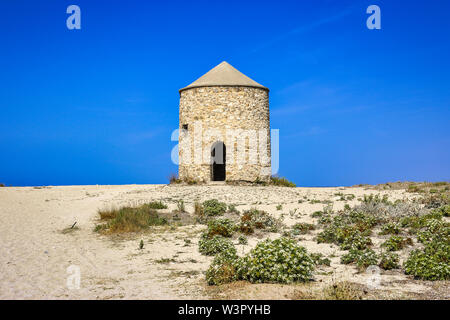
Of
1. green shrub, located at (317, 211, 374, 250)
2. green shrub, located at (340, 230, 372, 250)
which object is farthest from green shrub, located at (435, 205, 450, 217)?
green shrub, located at (340, 230, 372, 250)

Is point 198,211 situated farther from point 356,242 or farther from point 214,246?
point 356,242

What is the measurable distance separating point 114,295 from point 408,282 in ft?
17.6

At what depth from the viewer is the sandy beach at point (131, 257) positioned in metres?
7.42

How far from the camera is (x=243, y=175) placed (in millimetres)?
24719

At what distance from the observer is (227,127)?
24453 mm

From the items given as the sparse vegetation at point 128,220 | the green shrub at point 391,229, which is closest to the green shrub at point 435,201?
the green shrub at point 391,229

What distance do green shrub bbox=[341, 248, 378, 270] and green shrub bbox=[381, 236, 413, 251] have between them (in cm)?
135

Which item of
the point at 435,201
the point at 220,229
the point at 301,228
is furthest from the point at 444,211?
the point at 220,229

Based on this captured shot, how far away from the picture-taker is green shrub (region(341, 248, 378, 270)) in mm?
9031

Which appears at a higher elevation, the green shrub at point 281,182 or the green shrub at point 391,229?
the green shrub at point 281,182

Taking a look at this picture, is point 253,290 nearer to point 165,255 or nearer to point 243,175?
point 165,255

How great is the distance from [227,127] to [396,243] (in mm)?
14867

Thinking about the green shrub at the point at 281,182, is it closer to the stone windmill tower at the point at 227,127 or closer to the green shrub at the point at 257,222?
the stone windmill tower at the point at 227,127

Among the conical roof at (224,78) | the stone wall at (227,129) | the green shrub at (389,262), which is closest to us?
the green shrub at (389,262)
